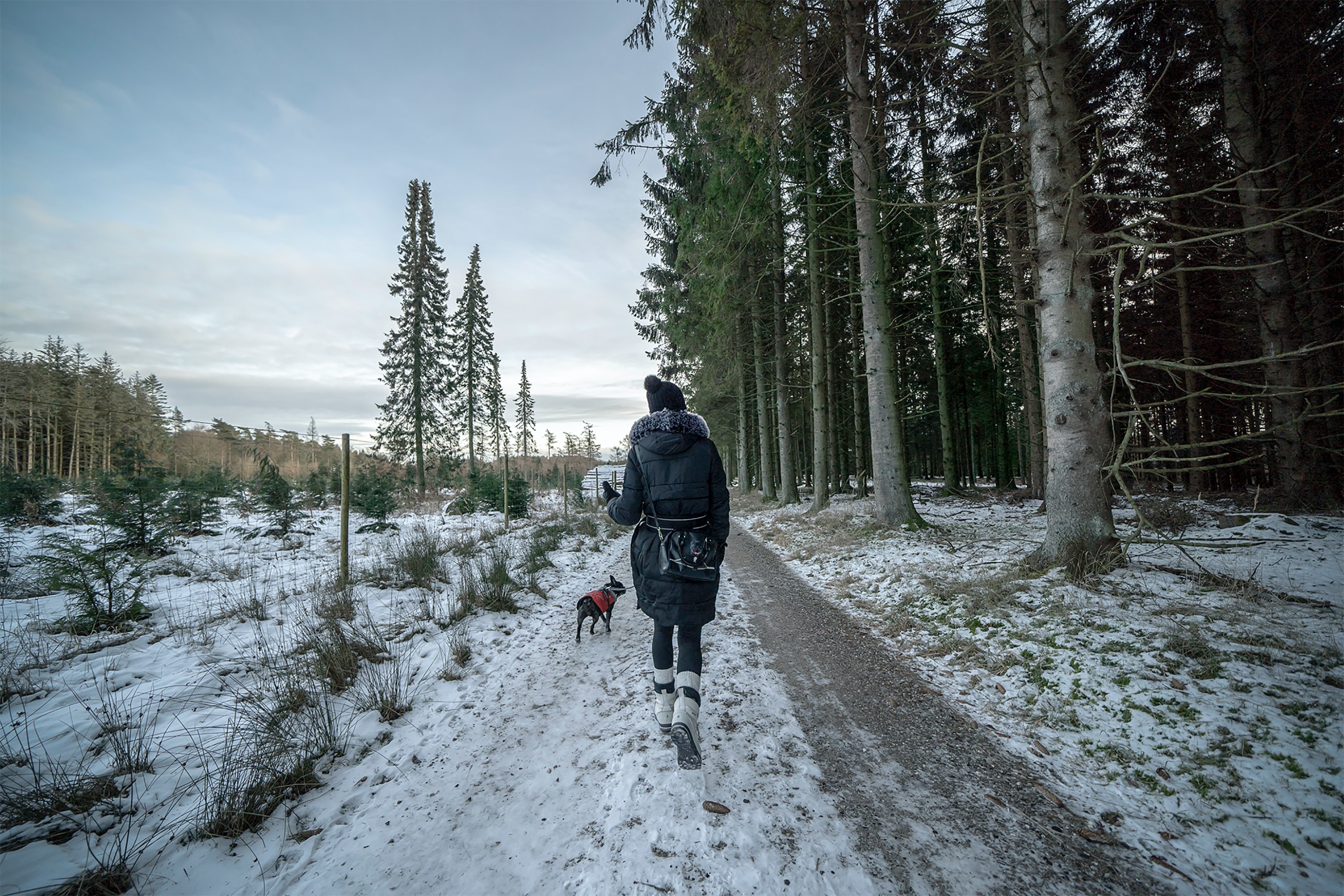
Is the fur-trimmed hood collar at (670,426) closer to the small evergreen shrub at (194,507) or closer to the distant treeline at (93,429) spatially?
the small evergreen shrub at (194,507)

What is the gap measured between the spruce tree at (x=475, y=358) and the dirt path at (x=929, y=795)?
25.2 m

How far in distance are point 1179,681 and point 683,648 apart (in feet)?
10.4

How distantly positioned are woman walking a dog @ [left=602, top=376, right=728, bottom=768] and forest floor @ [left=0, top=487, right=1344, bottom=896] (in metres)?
0.47

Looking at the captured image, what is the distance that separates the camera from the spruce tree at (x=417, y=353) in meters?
20.2

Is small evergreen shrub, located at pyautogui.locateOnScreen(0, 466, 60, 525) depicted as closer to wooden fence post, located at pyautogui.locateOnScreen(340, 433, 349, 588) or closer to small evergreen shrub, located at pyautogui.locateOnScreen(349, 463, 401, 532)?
small evergreen shrub, located at pyautogui.locateOnScreen(349, 463, 401, 532)

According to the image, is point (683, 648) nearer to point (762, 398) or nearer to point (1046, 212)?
point (1046, 212)

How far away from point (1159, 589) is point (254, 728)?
7109 millimetres

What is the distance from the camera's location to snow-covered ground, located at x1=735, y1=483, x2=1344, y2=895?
1895mm

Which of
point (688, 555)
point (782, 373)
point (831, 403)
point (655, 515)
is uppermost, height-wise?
point (782, 373)

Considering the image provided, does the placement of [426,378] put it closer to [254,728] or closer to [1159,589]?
[254,728]

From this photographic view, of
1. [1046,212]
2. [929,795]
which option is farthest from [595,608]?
[1046,212]

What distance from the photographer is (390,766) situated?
269 centimetres

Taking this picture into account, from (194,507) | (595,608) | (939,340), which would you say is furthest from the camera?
(939,340)

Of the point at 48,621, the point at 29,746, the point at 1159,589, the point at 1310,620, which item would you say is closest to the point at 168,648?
the point at 48,621
